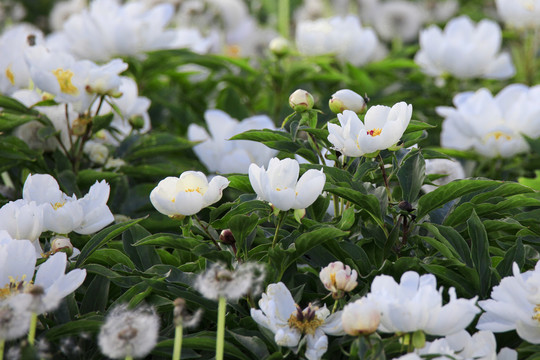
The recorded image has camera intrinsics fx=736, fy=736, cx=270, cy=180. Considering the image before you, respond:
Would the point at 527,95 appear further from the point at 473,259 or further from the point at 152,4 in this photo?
the point at 152,4

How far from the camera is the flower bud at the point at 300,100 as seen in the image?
1.38 metres

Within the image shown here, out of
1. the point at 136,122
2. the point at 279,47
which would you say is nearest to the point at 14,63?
the point at 136,122

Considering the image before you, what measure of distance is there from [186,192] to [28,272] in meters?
0.30

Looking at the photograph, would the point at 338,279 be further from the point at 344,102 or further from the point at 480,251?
the point at 344,102

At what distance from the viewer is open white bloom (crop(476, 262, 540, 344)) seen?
1.15 m

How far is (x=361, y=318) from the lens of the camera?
101 cm

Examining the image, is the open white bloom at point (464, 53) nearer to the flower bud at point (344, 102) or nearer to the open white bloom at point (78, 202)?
the flower bud at point (344, 102)

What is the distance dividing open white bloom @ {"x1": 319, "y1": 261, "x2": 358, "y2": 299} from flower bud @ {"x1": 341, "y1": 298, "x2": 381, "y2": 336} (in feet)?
0.39

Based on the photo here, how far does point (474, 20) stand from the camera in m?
4.15

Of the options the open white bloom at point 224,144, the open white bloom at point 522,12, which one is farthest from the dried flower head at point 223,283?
the open white bloom at point 522,12

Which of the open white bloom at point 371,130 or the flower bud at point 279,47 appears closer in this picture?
the open white bloom at point 371,130

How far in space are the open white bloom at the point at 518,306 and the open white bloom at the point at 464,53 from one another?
167cm

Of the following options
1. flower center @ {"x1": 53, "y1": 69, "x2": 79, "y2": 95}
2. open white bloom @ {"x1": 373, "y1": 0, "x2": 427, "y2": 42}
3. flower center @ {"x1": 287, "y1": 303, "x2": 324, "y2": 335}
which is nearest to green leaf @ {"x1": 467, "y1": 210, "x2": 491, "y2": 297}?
flower center @ {"x1": 287, "y1": 303, "x2": 324, "y2": 335}

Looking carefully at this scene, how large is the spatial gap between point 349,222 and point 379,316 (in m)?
0.29
